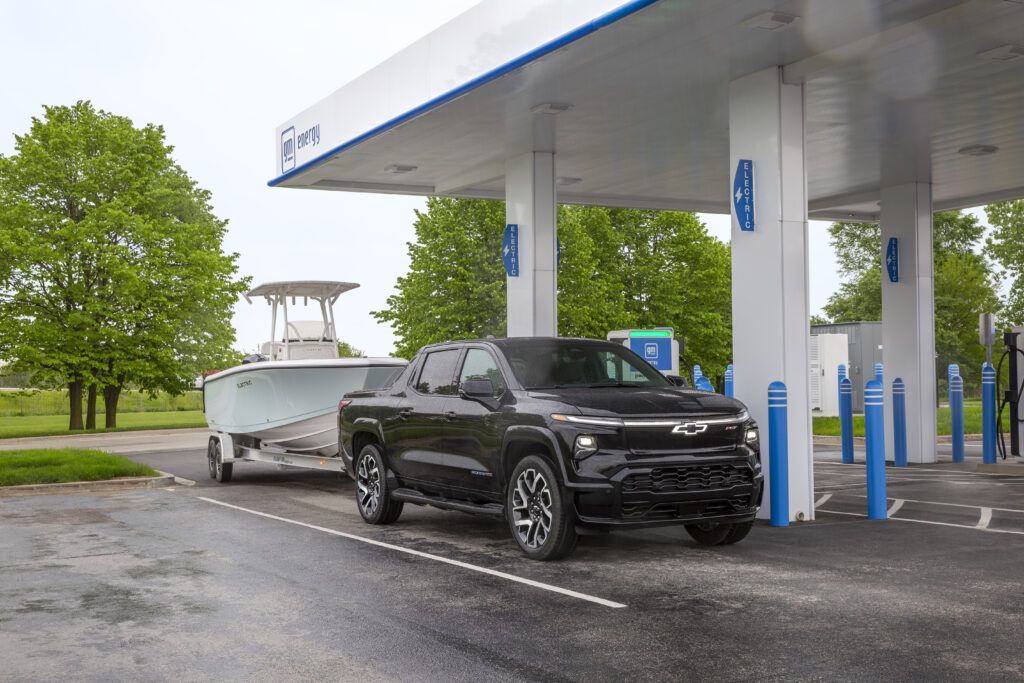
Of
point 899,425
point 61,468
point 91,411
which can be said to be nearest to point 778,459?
point 899,425

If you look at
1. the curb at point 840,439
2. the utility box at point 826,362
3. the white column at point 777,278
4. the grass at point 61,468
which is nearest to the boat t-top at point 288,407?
the grass at point 61,468

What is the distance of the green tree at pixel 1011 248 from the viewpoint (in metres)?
61.4

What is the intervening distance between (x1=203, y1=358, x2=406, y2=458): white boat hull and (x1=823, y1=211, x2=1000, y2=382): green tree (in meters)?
40.2

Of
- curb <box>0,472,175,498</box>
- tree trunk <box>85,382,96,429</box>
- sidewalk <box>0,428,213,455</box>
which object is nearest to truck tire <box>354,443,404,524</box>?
curb <box>0,472,175,498</box>

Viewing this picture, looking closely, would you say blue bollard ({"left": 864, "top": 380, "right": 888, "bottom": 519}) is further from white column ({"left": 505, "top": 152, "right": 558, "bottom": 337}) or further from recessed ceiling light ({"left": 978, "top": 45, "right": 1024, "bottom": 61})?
white column ({"left": 505, "top": 152, "right": 558, "bottom": 337})

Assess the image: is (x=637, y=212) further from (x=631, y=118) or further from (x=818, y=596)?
(x=818, y=596)

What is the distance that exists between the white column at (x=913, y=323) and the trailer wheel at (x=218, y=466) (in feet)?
36.8

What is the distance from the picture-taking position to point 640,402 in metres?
8.56

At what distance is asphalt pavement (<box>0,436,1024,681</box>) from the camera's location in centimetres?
561

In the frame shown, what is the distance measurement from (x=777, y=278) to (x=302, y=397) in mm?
7101

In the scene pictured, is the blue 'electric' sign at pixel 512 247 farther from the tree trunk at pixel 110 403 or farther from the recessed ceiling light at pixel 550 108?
the tree trunk at pixel 110 403

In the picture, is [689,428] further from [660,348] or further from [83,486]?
[660,348]

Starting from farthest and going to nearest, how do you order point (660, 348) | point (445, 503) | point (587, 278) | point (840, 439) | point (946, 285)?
point (946, 285), point (587, 278), point (840, 439), point (660, 348), point (445, 503)

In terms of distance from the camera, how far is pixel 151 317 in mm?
38375
